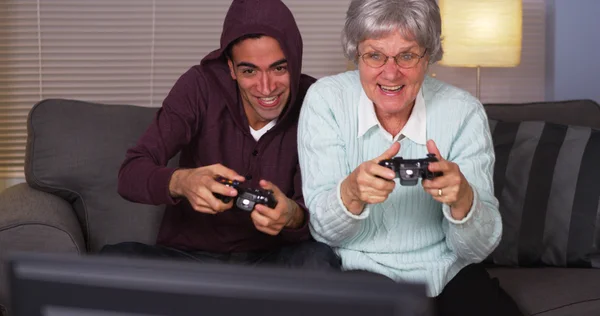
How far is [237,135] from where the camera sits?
2076 millimetres

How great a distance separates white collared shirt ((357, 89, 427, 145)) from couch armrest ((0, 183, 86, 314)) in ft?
2.59

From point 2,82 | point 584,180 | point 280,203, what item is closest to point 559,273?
point 584,180

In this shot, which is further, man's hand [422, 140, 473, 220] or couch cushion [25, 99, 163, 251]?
couch cushion [25, 99, 163, 251]

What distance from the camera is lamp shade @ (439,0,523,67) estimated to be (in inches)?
128

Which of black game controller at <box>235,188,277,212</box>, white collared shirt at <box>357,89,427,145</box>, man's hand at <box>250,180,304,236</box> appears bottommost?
man's hand at <box>250,180,304,236</box>

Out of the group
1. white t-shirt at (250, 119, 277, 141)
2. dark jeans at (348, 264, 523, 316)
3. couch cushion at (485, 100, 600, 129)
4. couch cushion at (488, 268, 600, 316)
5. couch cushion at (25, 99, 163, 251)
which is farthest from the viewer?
couch cushion at (485, 100, 600, 129)

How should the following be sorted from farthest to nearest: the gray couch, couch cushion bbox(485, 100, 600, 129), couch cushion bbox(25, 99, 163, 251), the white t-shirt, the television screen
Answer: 1. couch cushion bbox(485, 100, 600, 129)
2. couch cushion bbox(25, 99, 163, 251)
3. the gray couch
4. the white t-shirt
5. the television screen

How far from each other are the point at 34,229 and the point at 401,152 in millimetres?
918

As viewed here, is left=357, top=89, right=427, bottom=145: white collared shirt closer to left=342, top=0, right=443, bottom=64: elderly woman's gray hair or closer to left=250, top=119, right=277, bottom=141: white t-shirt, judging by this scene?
left=342, top=0, right=443, bottom=64: elderly woman's gray hair

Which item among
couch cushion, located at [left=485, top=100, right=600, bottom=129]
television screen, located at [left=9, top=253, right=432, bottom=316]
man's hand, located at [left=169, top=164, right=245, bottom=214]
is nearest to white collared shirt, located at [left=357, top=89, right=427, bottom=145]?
man's hand, located at [left=169, top=164, right=245, bottom=214]

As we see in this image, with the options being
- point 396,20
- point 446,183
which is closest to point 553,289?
point 446,183

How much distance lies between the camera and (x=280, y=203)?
168cm

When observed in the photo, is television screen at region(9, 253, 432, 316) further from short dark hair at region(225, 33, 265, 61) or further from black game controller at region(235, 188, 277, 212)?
short dark hair at region(225, 33, 265, 61)

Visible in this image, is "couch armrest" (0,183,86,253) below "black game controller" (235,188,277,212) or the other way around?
below
